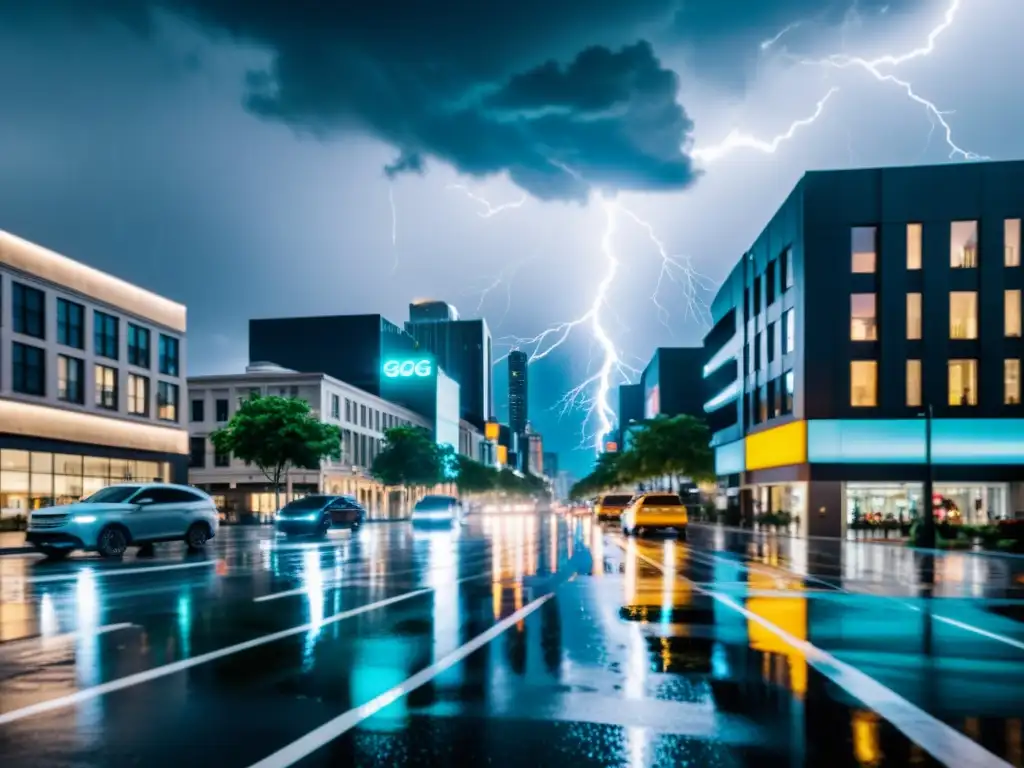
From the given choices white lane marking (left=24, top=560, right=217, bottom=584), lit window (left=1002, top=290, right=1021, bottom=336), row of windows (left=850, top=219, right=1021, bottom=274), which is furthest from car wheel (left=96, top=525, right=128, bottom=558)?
lit window (left=1002, top=290, right=1021, bottom=336)

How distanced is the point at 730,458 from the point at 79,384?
159 feet

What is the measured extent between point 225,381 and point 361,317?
5251 centimetres

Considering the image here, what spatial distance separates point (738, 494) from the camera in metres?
73.8

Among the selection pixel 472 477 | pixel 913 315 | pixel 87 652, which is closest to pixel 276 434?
pixel 913 315

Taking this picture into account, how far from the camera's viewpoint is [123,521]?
24469 millimetres

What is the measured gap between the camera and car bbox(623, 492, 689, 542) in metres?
39.5

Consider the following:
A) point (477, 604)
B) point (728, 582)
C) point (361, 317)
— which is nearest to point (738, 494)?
point (728, 582)

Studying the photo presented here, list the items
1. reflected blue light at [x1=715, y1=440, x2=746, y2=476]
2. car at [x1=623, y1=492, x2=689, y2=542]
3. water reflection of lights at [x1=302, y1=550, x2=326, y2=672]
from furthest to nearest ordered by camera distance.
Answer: reflected blue light at [x1=715, y1=440, x2=746, y2=476], car at [x1=623, y1=492, x2=689, y2=542], water reflection of lights at [x1=302, y1=550, x2=326, y2=672]

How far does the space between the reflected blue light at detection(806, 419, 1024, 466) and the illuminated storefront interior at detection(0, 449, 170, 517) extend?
4000 centimetres

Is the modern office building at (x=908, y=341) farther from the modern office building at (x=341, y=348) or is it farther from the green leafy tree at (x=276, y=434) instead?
the modern office building at (x=341, y=348)

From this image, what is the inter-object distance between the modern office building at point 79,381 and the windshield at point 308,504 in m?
15.1

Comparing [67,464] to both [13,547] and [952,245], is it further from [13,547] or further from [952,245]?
[952,245]

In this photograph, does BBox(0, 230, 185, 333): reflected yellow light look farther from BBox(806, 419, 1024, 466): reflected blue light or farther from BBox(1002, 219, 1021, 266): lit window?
BBox(1002, 219, 1021, 266): lit window

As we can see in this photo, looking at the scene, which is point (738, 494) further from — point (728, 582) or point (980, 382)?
point (728, 582)
